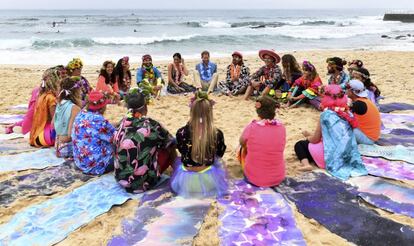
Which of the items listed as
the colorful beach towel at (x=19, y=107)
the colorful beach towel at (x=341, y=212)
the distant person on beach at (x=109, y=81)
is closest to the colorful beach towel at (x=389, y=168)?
the colorful beach towel at (x=341, y=212)

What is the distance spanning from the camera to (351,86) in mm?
4809

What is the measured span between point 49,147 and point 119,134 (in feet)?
6.05

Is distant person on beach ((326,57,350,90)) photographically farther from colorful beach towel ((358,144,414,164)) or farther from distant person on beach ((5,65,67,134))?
distant person on beach ((5,65,67,134))

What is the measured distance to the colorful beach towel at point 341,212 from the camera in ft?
10.2

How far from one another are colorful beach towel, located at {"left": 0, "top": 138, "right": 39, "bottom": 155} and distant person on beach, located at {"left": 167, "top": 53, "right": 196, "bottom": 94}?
153 inches

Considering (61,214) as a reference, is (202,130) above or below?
above

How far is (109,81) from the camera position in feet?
25.5

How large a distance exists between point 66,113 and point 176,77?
4.46 m

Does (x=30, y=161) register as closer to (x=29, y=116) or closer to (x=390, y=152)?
(x=29, y=116)

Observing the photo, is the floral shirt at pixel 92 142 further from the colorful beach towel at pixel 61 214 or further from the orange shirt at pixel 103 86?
the orange shirt at pixel 103 86

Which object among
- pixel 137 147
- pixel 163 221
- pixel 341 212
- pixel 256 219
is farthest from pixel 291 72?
pixel 163 221

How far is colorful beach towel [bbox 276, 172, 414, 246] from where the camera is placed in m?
3.10

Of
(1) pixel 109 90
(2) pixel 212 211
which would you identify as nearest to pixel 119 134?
(2) pixel 212 211

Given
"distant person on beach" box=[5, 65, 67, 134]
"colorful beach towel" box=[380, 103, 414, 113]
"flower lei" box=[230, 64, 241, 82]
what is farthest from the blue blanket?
"flower lei" box=[230, 64, 241, 82]
